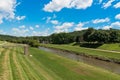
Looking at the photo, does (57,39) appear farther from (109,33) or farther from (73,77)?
(73,77)

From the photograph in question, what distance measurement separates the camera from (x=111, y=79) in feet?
78.6

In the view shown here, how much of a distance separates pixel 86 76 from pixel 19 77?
8922 mm

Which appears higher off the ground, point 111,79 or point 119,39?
point 119,39

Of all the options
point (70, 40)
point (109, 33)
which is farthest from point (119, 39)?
point (70, 40)

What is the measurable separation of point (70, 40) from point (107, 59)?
10580 cm

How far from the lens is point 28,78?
69.8 feet

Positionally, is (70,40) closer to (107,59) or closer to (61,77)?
(107,59)

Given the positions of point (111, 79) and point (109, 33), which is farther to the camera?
point (109, 33)

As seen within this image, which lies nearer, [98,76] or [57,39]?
[98,76]

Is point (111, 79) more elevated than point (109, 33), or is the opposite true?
point (109, 33)

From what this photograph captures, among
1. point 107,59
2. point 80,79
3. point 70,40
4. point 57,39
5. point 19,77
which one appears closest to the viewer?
point 19,77

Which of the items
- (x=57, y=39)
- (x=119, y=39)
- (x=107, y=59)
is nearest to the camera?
(x=107, y=59)

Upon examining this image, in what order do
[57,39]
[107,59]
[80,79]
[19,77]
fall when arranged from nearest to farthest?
[19,77]
[80,79]
[107,59]
[57,39]

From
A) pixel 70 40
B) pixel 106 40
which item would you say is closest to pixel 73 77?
pixel 106 40
